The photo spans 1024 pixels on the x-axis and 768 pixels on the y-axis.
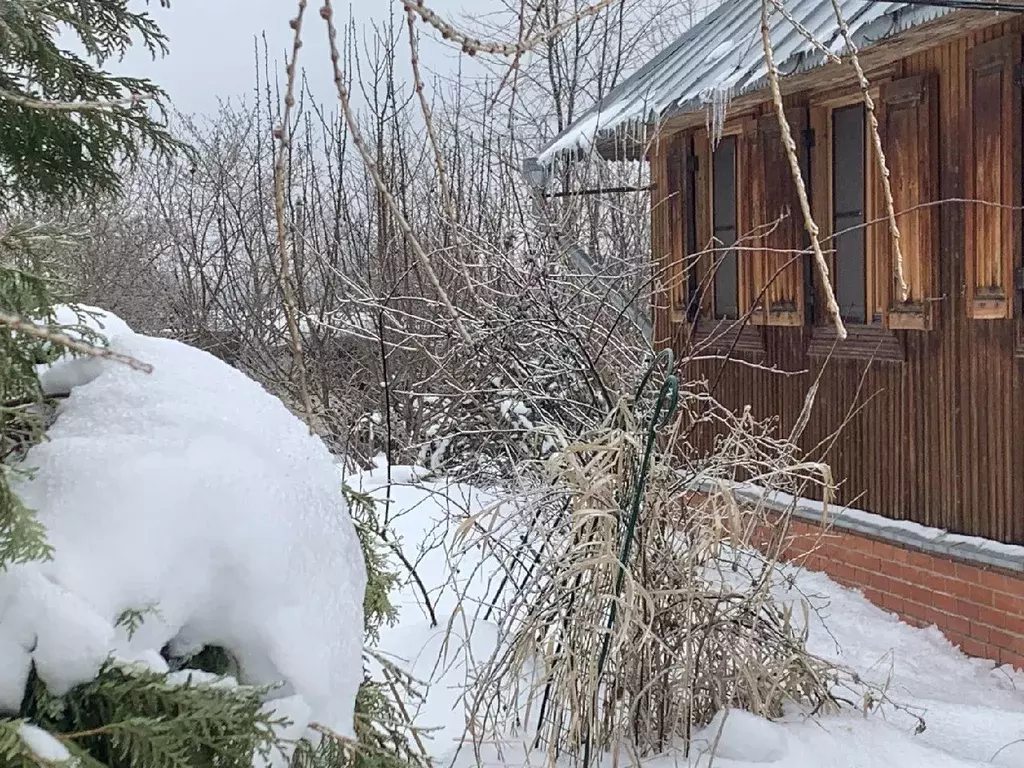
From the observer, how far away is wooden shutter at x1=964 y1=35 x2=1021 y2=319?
5336 millimetres

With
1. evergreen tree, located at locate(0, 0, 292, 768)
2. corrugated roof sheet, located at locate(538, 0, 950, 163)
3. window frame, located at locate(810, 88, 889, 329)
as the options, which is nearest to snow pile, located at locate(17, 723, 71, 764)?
evergreen tree, located at locate(0, 0, 292, 768)

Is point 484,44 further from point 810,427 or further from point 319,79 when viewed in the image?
point 319,79

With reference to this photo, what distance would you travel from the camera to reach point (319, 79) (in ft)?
49.5

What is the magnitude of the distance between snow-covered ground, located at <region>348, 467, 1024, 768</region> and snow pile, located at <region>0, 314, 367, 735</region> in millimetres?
912

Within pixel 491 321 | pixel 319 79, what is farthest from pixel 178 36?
pixel 319 79

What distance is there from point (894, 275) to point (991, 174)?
0.86 m

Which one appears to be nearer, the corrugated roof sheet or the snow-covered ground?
the snow-covered ground

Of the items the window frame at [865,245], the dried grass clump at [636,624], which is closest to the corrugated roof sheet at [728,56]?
the window frame at [865,245]

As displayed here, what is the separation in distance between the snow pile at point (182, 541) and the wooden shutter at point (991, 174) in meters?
4.30

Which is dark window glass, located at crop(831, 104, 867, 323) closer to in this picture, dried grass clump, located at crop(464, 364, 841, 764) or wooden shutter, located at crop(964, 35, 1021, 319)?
wooden shutter, located at crop(964, 35, 1021, 319)

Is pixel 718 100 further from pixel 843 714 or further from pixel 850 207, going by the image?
pixel 843 714

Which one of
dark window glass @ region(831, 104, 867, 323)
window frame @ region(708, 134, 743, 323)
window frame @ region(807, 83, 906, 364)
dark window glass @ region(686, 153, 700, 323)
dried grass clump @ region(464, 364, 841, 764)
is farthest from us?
dark window glass @ region(686, 153, 700, 323)

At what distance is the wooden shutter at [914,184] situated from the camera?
19.5 ft

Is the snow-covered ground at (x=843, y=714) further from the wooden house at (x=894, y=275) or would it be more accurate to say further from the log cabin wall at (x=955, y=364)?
the log cabin wall at (x=955, y=364)
